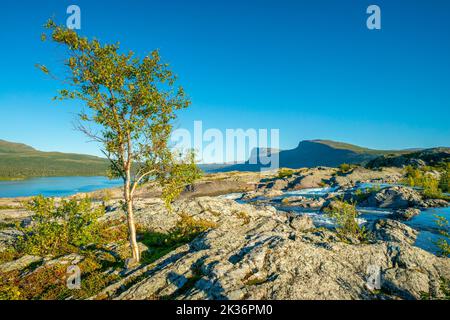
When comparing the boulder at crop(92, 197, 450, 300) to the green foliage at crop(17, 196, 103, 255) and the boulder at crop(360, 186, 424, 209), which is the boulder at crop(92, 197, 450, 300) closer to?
the green foliage at crop(17, 196, 103, 255)

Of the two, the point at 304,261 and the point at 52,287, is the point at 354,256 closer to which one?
the point at 304,261

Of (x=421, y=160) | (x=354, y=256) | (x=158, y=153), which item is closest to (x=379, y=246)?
(x=354, y=256)

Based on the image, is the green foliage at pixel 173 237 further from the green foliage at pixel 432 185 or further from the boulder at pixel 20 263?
the green foliage at pixel 432 185

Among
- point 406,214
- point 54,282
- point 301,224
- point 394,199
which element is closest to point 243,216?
point 301,224

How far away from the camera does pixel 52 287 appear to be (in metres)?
13.5

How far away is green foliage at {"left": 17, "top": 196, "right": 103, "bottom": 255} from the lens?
58.3 feet

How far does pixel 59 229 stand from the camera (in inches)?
709

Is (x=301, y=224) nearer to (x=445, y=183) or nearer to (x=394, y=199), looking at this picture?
(x=394, y=199)

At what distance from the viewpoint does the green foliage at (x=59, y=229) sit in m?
17.8

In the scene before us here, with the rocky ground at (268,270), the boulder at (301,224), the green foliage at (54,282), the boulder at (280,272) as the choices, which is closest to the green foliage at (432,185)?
the boulder at (301,224)

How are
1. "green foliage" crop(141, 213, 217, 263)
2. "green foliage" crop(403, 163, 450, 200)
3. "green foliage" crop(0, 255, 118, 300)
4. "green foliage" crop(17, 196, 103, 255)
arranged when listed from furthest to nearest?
1. "green foliage" crop(403, 163, 450, 200)
2. "green foliage" crop(141, 213, 217, 263)
3. "green foliage" crop(17, 196, 103, 255)
4. "green foliage" crop(0, 255, 118, 300)

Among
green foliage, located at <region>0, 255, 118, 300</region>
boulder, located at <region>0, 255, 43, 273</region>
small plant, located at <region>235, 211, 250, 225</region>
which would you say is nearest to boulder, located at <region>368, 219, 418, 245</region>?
small plant, located at <region>235, 211, 250, 225</region>

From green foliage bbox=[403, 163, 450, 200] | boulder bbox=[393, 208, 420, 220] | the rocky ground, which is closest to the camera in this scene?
the rocky ground
